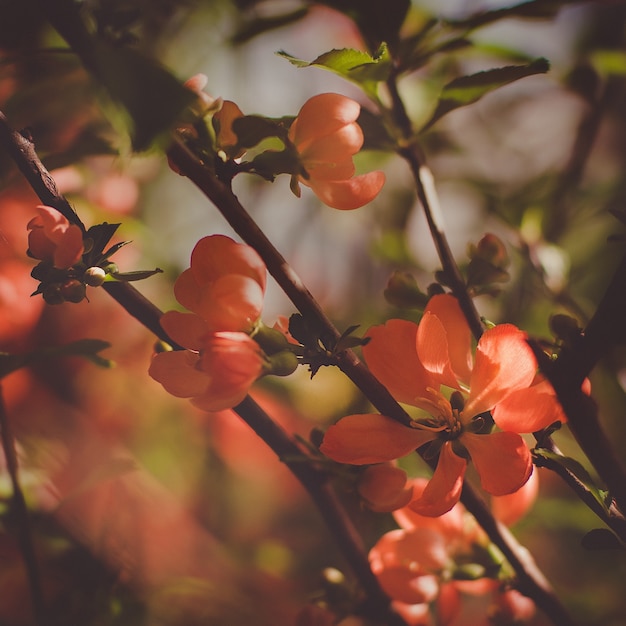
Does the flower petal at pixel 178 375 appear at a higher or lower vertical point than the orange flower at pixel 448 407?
higher

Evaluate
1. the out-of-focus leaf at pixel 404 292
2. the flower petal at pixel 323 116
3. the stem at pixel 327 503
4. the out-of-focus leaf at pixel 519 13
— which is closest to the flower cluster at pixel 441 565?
the stem at pixel 327 503

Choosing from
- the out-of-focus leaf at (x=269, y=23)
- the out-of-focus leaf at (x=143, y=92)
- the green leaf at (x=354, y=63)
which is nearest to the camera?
the out-of-focus leaf at (x=143, y=92)

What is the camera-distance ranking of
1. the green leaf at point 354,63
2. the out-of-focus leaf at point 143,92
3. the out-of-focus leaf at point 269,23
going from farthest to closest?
Result: 1. the out-of-focus leaf at point 269,23
2. the green leaf at point 354,63
3. the out-of-focus leaf at point 143,92

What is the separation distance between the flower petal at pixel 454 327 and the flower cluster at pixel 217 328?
0.34 ft

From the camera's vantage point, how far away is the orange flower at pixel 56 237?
32 centimetres

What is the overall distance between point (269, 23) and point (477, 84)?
22cm

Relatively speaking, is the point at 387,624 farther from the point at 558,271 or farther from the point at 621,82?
the point at 621,82

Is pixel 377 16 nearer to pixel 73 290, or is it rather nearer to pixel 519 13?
pixel 519 13

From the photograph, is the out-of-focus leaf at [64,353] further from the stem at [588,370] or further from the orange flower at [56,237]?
the stem at [588,370]

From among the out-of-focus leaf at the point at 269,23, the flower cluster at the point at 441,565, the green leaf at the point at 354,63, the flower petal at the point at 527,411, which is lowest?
the flower cluster at the point at 441,565

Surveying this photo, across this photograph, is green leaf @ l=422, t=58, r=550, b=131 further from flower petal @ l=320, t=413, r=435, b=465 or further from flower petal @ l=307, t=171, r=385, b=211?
flower petal @ l=320, t=413, r=435, b=465

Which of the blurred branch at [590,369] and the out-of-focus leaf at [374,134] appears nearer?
the blurred branch at [590,369]

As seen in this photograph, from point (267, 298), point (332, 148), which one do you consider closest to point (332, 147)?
point (332, 148)

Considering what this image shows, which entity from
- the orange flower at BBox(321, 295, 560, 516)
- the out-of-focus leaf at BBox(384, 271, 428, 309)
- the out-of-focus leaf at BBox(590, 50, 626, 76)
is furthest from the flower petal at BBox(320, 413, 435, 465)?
the out-of-focus leaf at BBox(590, 50, 626, 76)
